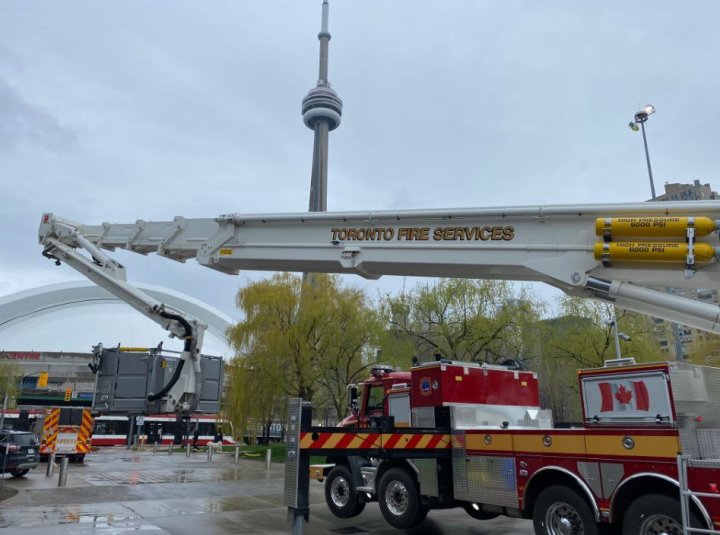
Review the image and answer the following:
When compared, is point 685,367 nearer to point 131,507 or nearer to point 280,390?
point 131,507

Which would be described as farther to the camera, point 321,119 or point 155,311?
point 321,119

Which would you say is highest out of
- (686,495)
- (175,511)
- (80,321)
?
(80,321)

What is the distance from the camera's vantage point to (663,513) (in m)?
6.43

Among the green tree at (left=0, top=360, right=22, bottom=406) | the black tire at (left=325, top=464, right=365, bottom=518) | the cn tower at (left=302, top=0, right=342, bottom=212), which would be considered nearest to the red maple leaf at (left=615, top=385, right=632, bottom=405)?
the black tire at (left=325, top=464, right=365, bottom=518)

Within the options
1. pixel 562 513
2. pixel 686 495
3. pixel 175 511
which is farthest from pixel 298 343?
pixel 686 495

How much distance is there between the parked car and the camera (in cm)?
1689

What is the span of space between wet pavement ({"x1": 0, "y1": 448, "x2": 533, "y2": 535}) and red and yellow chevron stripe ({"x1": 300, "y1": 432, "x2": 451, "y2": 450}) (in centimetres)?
198

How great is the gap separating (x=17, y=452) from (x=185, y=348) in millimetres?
11427

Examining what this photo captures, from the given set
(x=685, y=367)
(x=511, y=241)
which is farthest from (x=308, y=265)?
(x=685, y=367)

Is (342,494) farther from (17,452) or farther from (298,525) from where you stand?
(17,452)

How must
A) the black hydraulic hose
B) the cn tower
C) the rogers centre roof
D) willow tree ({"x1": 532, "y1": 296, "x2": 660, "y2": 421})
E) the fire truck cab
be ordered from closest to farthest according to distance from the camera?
the black hydraulic hose < the fire truck cab < willow tree ({"x1": 532, "y1": 296, "x2": 660, "y2": 421}) < the rogers centre roof < the cn tower

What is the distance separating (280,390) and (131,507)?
54.7 ft

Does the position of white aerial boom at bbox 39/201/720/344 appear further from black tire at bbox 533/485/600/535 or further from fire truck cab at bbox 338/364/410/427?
fire truck cab at bbox 338/364/410/427

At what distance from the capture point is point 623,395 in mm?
7555
